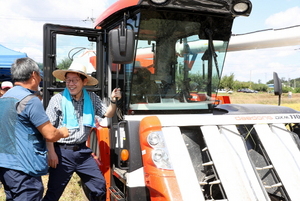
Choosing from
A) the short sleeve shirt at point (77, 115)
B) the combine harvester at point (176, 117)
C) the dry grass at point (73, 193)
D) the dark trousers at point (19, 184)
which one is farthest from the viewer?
the dry grass at point (73, 193)

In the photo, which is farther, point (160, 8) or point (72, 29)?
point (72, 29)

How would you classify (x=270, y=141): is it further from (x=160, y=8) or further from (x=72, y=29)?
(x=72, y=29)

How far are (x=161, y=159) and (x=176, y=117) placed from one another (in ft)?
1.75

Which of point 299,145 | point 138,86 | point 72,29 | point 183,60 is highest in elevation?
point 72,29

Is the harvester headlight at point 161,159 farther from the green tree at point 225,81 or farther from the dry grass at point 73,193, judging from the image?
the dry grass at point 73,193

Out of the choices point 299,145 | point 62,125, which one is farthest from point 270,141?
point 62,125

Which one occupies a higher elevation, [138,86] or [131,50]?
[131,50]

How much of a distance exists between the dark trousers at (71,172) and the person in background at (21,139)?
1.54 feet


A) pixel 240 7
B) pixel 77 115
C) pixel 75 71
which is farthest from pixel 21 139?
pixel 240 7

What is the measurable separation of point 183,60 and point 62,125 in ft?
5.12

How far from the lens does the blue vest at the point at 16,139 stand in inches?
102

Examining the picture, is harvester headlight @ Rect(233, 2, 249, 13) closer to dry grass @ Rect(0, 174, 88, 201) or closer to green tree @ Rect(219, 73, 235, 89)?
green tree @ Rect(219, 73, 235, 89)

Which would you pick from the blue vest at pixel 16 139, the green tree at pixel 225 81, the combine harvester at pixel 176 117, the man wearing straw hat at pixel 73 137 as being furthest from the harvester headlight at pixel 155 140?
the green tree at pixel 225 81

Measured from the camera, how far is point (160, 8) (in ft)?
10.0
